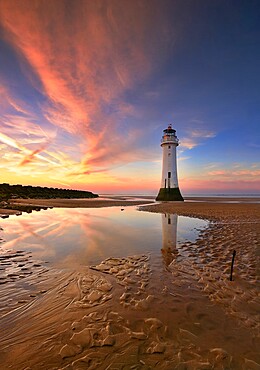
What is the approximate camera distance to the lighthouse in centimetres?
4464

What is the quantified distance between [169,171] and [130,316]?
42.3 metres

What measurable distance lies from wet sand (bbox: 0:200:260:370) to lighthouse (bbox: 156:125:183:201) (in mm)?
38087

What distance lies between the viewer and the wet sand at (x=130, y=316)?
9.62 ft

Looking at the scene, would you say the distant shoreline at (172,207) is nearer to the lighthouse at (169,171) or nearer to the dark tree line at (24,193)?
the lighthouse at (169,171)

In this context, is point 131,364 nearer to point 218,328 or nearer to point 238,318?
point 218,328

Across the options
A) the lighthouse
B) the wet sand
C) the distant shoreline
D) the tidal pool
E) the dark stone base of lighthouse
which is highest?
the lighthouse

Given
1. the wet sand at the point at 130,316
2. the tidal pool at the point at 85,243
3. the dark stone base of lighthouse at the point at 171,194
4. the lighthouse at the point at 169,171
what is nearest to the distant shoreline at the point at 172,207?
the dark stone base of lighthouse at the point at 171,194

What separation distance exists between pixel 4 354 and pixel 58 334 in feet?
2.56

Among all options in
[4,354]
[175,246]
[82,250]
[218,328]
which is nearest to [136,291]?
[218,328]

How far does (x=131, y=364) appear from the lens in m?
2.83

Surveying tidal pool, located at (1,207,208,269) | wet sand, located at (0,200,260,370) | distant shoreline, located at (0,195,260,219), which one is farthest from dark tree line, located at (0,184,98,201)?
wet sand, located at (0,200,260,370)

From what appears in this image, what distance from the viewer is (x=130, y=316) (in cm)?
397

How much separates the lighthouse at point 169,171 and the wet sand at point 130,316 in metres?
38.1

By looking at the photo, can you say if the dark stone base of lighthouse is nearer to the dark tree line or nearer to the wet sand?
the dark tree line
